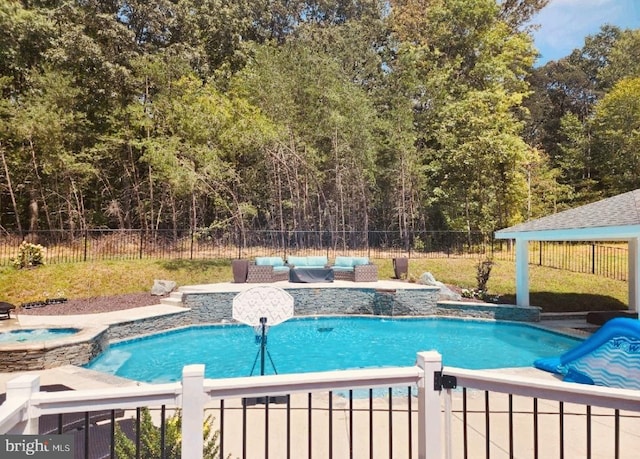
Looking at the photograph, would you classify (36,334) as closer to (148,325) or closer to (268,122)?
(148,325)

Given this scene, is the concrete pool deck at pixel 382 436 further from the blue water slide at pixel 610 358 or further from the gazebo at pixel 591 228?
the gazebo at pixel 591 228

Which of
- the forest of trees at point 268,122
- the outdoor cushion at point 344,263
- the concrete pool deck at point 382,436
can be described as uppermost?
the forest of trees at point 268,122

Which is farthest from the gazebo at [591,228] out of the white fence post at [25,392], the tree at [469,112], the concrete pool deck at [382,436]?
the tree at [469,112]

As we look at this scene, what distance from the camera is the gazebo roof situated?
7059 millimetres

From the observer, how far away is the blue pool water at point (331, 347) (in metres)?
7.14

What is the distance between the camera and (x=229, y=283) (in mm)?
12484

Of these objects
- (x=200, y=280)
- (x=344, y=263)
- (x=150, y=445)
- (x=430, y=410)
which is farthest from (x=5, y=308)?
(x=430, y=410)

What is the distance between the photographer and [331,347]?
8383mm

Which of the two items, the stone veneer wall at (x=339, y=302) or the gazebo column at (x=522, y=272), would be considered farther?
the gazebo column at (x=522, y=272)

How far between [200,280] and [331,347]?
6014 mm

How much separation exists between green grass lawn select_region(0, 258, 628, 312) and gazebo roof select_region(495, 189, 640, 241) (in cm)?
263

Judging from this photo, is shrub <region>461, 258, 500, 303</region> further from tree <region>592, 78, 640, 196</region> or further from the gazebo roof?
tree <region>592, 78, 640, 196</region>

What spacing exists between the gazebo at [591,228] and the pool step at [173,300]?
876cm

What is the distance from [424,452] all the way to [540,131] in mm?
31081
